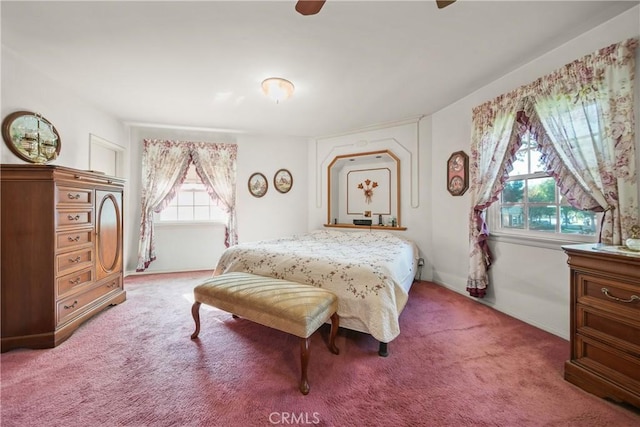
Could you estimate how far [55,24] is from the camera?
6.05ft

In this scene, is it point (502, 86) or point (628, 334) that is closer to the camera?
point (628, 334)

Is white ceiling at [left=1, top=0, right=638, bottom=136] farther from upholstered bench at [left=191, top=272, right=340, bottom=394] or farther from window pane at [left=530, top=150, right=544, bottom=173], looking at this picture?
upholstered bench at [left=191, top=272, right=340, bottom=394]

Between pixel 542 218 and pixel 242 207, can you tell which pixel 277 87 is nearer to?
pixel 242 207

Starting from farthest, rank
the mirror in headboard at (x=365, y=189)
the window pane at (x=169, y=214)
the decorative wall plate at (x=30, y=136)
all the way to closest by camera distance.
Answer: the window pane at (x=169, y=214)
the mirror in headboard at (x=365, y=189)
the decorative wall plate at (x=30, y=136)

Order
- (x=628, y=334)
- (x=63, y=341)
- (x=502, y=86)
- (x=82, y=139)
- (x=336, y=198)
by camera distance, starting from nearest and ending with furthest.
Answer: (x=628, y=334) → (x=63, y=341) → (x=502, y=86) → (x=82, y=139) → (x=336, y=198)

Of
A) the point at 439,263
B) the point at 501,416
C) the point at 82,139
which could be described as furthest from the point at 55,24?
the point at 439,263

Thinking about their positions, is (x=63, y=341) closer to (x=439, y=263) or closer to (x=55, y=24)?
(x=55, y=24)

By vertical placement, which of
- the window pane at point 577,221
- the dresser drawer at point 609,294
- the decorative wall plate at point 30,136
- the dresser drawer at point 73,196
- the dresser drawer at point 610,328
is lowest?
the dresser drawer at point 610,328

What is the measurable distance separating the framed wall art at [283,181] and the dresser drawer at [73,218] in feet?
9.33

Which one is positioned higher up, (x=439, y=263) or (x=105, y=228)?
(x=105, y=228)

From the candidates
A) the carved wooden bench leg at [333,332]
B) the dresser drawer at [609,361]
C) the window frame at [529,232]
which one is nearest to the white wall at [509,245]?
the window frame at [529,232]

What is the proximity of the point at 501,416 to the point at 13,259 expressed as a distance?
3623mm

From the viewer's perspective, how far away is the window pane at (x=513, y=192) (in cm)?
262

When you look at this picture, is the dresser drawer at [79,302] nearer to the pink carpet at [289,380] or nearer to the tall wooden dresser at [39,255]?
the tall wooden dresser at [39,255]
